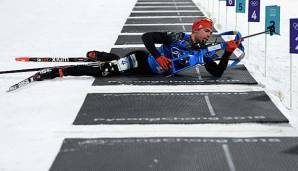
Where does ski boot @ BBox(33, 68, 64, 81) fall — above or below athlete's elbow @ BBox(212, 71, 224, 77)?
above

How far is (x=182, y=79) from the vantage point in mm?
9773

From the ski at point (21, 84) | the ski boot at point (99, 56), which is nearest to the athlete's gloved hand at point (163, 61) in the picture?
the ski boot at point (99, 56)

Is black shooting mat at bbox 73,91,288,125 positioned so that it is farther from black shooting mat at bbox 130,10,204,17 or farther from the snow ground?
black shooting mat at bbox 130,10,204,17

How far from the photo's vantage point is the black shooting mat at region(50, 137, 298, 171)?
18.4ft

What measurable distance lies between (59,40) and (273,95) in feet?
27.4

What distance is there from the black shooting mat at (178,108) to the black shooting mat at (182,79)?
0.78 metres

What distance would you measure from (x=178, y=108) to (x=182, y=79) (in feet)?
6.50

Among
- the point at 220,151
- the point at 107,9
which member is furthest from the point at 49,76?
the point at 107,9

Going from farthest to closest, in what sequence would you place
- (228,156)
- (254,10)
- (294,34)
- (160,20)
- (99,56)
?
(160,20) → (254,10) → (99,56) → (294,34) → (228,156)

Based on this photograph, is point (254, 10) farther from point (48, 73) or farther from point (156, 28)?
point (156, 28)

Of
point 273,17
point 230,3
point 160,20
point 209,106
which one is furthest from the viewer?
point 160,20

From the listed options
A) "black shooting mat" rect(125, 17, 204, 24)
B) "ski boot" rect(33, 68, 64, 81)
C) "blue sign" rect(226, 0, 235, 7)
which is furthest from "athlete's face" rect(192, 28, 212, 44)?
"black shooting mat" rect(125, 17, 204, 24)

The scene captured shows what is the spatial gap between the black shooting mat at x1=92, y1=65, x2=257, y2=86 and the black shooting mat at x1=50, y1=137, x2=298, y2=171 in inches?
122

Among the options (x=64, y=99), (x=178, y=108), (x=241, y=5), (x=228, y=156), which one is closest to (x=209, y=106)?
(x=178, y=108)
